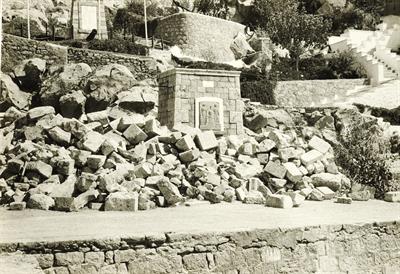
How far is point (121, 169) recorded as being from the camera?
1069 cm

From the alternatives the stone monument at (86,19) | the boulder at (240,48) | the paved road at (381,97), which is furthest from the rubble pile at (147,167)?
the boulder at (240,48)

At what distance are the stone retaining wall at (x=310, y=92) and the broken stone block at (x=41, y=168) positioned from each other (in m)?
16.2

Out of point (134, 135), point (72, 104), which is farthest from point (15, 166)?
point (72, 104)

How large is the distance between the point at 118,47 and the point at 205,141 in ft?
40.8

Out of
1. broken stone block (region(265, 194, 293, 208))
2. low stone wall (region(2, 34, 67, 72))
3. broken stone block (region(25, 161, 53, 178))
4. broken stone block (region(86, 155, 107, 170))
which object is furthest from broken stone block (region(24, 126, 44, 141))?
low stone wall (region(2, 34, 67, 72))

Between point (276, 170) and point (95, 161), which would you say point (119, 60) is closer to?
point (95, 161)

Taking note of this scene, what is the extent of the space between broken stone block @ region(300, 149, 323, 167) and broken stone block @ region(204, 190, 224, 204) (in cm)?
328

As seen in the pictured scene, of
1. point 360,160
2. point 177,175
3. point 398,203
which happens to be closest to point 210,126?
point 177,175

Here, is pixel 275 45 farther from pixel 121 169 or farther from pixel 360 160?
pixel 121 169

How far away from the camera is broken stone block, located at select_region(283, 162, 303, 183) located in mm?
11789

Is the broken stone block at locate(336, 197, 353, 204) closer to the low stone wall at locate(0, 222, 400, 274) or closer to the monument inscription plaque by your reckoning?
the low stone wall at locate(0, 222, 400, 274)

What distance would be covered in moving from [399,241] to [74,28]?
2057cm

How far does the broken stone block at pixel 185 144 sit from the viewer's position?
1181 cm

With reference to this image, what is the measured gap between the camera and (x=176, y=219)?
25.7 ft
